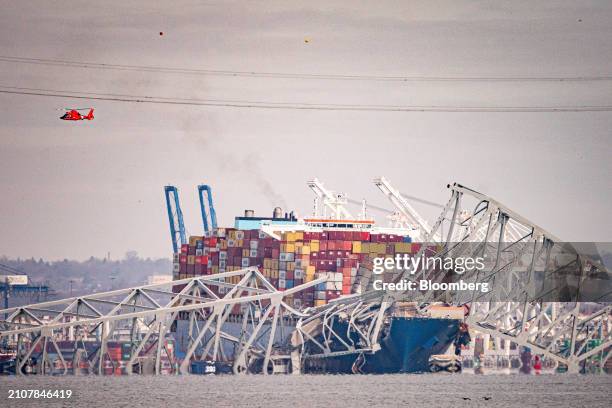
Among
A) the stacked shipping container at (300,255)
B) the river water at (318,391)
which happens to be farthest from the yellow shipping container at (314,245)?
the river water at (318,391)

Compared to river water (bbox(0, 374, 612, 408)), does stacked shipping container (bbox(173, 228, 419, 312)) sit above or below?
above

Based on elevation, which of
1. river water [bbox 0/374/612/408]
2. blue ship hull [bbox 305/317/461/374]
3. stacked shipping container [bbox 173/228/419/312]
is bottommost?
river water [bbox 0/374/612/408]

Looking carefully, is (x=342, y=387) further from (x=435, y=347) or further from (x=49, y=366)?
(x=49, y=366)

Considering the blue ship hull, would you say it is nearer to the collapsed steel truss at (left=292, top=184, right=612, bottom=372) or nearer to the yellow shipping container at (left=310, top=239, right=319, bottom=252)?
the collapsed steel truss at (left=292, top=184, right=612, bottom=372)

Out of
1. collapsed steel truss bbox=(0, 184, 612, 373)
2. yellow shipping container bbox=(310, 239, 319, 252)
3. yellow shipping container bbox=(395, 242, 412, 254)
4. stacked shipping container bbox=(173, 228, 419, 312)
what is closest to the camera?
collapsed steel truss bbox=(0, 184, 612, 373)

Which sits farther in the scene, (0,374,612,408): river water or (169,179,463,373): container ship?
(169,179,463,373): container ship

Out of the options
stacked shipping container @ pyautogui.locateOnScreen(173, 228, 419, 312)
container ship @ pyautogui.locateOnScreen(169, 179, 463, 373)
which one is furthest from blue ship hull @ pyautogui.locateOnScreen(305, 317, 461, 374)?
stacked shipping container @ pyautogui.locateOnScreen(173, 228, 419, 312)

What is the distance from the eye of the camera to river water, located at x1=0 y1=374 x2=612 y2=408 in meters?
93.7

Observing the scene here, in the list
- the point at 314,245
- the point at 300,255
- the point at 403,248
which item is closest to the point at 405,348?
the point at 403,248

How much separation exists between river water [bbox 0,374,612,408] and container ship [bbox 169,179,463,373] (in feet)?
10.1

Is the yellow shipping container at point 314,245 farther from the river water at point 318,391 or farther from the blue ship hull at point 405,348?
the river water at point 318,391

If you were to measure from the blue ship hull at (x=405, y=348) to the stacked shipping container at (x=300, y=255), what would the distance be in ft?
49.7

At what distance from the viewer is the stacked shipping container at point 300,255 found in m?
143

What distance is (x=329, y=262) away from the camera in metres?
148
